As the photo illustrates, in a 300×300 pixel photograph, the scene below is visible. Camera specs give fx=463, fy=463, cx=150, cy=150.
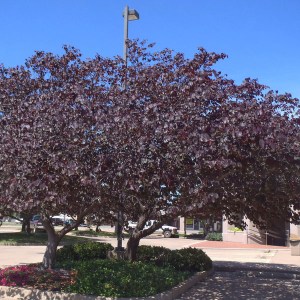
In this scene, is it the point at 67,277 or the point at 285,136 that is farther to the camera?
the point at 67,277

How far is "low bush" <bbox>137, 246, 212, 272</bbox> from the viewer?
13.0 metres

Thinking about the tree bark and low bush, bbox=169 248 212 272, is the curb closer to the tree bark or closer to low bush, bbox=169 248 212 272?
the tree bark

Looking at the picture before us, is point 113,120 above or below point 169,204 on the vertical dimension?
above

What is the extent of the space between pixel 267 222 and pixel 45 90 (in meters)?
6.08

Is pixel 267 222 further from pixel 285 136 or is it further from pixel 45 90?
pixel 45 90

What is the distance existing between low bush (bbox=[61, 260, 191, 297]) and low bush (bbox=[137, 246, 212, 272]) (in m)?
2.83

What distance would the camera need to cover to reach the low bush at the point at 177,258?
13.0 meters

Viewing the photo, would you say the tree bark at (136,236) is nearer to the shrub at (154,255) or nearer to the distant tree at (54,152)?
the shrub at (154,255)

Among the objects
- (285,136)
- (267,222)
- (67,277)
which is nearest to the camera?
(285,136)

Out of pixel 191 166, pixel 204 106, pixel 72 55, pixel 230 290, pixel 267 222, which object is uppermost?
pixel 72 55

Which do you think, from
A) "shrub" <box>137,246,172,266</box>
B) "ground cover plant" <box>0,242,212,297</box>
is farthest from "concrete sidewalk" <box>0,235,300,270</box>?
"ground cover plant" <box>0,242,212,297</box>

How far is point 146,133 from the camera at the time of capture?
6.81m

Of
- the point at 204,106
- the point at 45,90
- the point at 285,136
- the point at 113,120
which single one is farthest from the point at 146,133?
the point at 45,90

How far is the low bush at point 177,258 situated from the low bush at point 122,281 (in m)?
2.83
